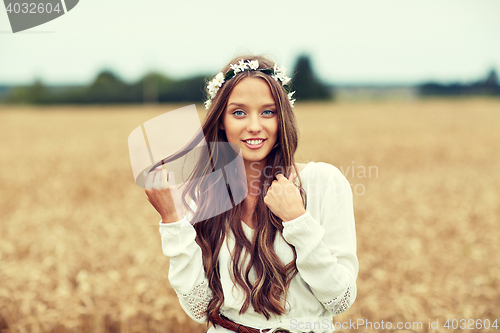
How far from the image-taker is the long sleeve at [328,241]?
1451 mm

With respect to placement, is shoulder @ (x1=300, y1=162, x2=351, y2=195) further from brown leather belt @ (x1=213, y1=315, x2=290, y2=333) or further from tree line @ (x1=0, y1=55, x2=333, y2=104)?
tree line @ (x1=0, y1=55, x2=333, y2=104)

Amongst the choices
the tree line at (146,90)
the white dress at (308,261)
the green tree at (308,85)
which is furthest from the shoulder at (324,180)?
the tree line at (146,90)

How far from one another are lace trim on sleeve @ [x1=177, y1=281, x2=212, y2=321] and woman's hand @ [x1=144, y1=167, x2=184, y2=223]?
0.33m

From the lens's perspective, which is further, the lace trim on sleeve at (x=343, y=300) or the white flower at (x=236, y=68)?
the white flower at (x=236, y=68)

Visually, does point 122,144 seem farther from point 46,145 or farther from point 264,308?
point 264,308

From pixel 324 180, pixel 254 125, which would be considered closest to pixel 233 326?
pixel 324 180

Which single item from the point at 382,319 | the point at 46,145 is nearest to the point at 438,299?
the point at 382,319

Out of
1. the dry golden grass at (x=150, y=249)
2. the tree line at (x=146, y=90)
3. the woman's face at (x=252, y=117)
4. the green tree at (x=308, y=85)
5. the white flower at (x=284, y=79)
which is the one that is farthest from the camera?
the tree line at (x=146, y=90)

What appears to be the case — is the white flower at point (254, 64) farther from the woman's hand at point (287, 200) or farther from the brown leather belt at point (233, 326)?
the brown leather belt at point (233, 326)

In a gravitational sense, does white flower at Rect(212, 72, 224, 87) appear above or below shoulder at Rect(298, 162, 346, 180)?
above

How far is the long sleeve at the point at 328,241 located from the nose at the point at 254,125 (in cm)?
32

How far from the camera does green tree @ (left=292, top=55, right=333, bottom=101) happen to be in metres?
43.2

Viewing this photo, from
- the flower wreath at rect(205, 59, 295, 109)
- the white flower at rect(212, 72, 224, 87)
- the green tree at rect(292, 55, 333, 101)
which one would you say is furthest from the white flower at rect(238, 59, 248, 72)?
the green tree at rect(292, 55, 333, 101)

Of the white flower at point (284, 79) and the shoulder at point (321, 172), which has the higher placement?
the white flower at point (284, 79)
